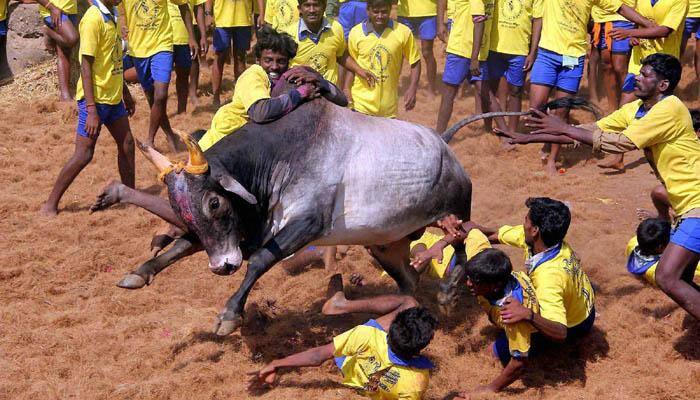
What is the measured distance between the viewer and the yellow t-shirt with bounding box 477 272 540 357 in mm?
5500

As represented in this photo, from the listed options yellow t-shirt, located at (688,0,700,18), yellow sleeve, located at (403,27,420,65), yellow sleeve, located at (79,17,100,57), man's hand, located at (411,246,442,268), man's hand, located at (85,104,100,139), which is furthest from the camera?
yellow t-shirt, located at (688,0,700,18)

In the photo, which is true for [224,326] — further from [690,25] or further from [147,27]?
[690,25]

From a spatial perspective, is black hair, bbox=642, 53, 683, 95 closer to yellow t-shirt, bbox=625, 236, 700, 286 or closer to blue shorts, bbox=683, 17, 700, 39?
yellow t-shirt, bbox=625, 236, 700, 286

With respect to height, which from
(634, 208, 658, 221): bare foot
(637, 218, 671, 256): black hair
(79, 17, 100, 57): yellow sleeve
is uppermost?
(79, 17, 100, 57): yellow sleeve

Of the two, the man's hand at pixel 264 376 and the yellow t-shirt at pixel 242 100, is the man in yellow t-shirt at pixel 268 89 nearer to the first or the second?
the yellow t-shirt at pixel 242 100

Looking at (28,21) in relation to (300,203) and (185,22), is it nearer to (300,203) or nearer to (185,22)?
(185,22)

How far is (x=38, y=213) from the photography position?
28.6ft

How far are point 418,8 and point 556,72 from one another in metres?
2.53

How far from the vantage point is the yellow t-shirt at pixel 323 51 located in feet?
26.8

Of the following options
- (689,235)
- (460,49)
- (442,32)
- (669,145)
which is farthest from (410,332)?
(442,32)

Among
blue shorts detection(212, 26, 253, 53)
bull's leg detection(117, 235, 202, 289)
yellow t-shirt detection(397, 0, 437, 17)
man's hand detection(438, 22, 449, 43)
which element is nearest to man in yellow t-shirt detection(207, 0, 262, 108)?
blue shorts detection(212, 26, 253, 53)

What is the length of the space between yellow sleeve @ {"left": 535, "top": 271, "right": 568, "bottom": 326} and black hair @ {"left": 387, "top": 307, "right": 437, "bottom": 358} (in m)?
0.90

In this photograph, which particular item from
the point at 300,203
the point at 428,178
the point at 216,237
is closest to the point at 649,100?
the point at 428,178

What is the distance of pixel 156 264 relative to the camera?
5.86m
